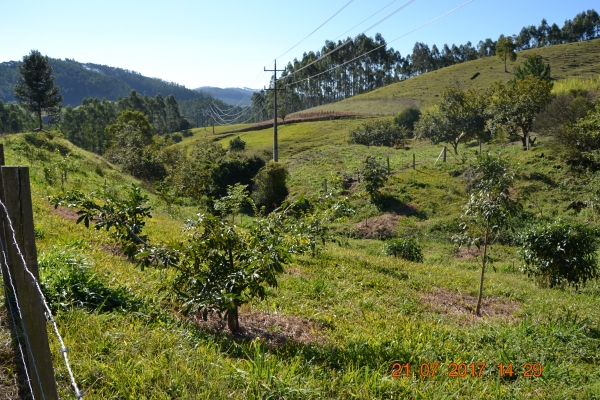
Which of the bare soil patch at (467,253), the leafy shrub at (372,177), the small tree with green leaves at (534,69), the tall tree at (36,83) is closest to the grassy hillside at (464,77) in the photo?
the small tree with green leaves at (534,69)

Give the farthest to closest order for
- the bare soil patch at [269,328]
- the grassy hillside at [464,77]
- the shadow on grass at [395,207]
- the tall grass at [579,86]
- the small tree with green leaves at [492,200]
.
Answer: the grassy hillside at [464,77]
the tall grass at [579,86]
the shadow on grass at [395,207]
the small tree with green leaves at [492,200]
the bare soil patch at [269,328]

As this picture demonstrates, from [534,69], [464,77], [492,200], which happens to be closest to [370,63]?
[464,77]

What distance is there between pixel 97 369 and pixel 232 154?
30.7 metres

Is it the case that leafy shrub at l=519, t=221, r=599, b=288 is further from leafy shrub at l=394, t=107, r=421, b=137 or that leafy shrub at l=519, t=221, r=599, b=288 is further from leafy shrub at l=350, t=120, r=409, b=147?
leafy shrub at l=394, t=107, r=421, b=137

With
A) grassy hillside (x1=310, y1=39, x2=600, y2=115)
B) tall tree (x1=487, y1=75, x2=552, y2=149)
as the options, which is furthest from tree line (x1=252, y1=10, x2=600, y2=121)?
tall tree (x1=487, y1=75, x2=552, y2=149)

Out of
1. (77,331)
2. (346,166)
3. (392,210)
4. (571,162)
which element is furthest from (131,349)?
(346,166)

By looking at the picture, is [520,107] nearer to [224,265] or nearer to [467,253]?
[467,253]

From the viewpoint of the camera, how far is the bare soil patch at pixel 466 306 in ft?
25.6

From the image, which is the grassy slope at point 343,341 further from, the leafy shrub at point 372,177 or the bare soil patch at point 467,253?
the leafy shrub at point 372,177

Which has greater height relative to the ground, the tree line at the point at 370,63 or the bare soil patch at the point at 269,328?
the tree line at the point at 370,63

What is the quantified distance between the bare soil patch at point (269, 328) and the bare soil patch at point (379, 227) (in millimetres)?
15451

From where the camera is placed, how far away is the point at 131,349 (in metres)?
3.88

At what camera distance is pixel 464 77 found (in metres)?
81.3

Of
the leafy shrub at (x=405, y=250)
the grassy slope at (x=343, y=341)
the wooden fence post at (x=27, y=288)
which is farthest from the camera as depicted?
the leafy shrub at (x=405, y=250)
